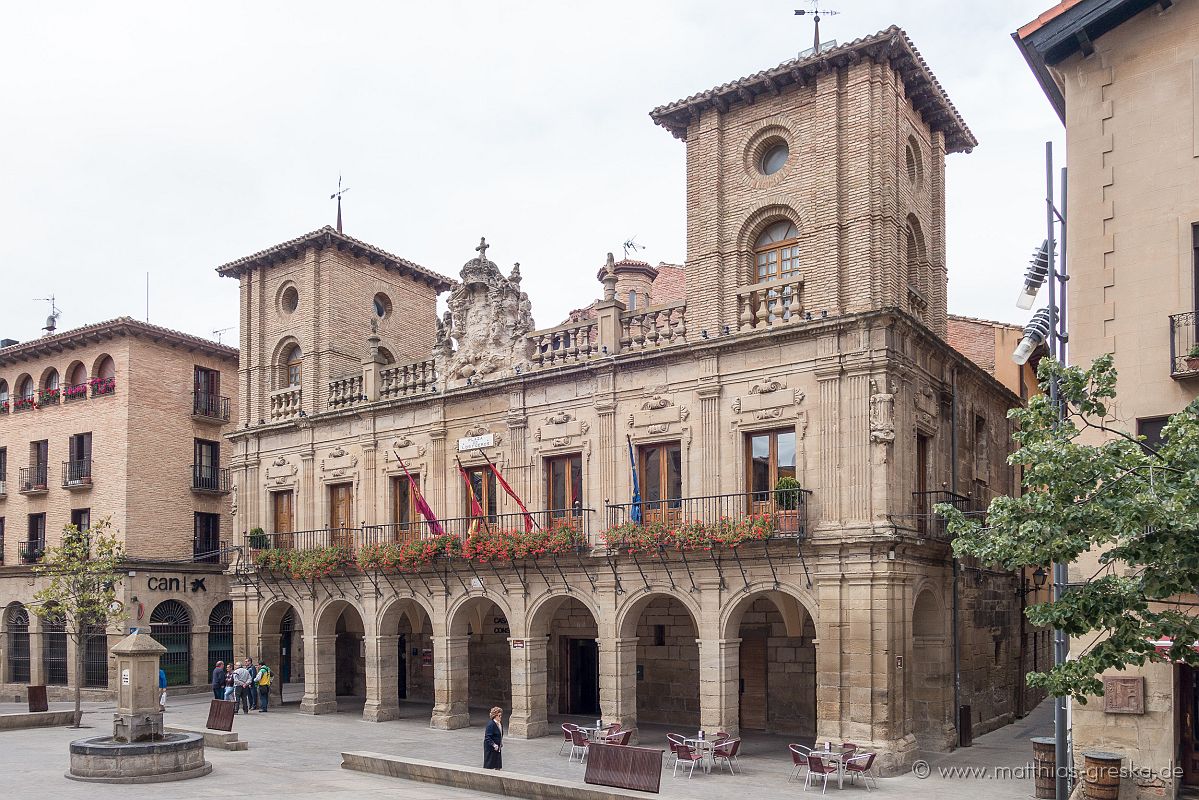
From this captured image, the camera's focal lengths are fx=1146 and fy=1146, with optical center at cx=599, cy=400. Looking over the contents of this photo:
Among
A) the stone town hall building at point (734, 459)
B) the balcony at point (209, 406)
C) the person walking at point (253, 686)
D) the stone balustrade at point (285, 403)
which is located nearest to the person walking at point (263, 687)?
the person walking at point (253, 686)

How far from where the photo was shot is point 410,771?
19906 mm

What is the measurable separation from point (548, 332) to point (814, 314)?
7.49 metres

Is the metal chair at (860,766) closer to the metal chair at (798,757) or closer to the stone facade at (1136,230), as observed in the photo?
the metal chair at (798,757)

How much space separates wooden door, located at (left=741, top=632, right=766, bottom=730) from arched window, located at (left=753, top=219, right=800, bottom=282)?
874cm

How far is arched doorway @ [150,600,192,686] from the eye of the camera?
39094mm

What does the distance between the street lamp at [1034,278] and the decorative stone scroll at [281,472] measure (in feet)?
74.4

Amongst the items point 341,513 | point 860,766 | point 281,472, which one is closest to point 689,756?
point 860,766

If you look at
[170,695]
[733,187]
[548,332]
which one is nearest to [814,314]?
[733,187]

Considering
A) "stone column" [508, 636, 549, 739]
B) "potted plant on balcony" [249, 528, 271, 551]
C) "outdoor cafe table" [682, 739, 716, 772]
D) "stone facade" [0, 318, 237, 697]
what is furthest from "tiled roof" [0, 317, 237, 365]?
"outdoor cafe table" [682, 739, 716, 772]

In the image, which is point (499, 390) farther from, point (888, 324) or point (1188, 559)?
point (1188, 559)

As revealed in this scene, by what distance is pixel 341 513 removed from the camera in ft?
108

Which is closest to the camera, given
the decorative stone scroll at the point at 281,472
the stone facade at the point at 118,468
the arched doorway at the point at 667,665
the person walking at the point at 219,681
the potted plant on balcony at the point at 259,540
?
the arched doorway at the point at 667,665

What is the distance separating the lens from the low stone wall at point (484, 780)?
16.9m

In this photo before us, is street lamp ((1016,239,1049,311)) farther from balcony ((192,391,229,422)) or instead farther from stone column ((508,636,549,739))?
balcony ((192,391,229,422))
